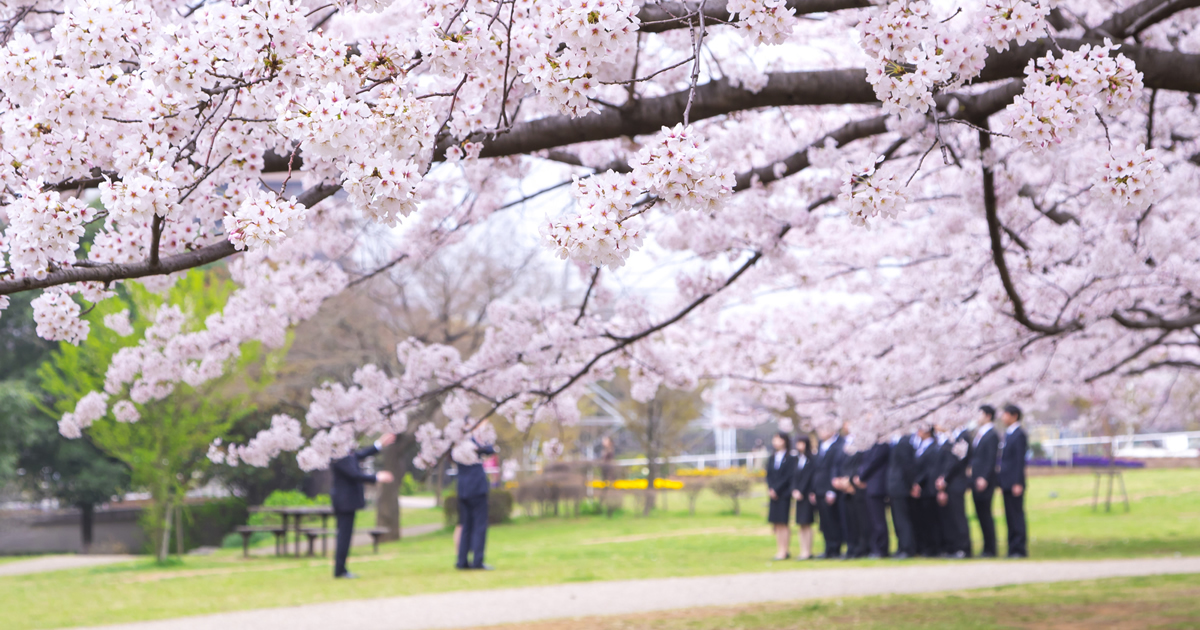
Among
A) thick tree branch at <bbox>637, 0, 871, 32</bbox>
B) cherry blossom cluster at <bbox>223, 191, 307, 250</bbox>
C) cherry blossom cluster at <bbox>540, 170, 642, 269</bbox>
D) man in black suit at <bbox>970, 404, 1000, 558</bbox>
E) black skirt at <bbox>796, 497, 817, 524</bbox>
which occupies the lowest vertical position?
black skirt at <bbox>796, 497, 817, 524</bbox>

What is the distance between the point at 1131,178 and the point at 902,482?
8.88m

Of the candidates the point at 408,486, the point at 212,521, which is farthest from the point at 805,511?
the point at 408,486

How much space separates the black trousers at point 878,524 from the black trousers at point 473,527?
4.47 m

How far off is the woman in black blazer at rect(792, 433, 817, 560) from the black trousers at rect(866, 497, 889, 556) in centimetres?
67

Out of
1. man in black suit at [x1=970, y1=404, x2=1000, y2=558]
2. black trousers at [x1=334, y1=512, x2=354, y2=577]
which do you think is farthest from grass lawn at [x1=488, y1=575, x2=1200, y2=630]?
black trousers at [x1=334, y1=512, x2=354, y2=577]

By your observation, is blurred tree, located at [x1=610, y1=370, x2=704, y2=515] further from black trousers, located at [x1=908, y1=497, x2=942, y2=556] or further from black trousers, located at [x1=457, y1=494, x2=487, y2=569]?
black trousers, located at [x1=457, y1=494, x2=487, y2=569]

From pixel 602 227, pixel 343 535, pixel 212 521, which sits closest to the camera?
pixel 602 227

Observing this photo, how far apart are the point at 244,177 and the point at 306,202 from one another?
0.46m

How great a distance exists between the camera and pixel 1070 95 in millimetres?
2965

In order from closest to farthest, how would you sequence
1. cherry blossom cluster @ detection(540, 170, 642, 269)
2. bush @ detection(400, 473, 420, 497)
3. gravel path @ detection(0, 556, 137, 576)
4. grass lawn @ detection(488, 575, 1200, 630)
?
cherry blossom cluster @ detection(540, 170, 642, 269), grass lawn @ detection(488, 575, 1200, 630), gravel path @ detection(0, 556, 137, 576), bush @ detection(400, 473, 420, 497)

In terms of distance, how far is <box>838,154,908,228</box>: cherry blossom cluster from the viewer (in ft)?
9.75

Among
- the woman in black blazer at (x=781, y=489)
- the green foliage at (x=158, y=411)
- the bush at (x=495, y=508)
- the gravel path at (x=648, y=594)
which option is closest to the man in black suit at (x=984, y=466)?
the gravel path at (x=648, y=594)

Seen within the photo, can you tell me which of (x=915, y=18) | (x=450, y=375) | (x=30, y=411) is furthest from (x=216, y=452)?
(x=30, y=411)

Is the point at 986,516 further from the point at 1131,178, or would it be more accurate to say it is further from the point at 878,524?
the point at 1131,178
